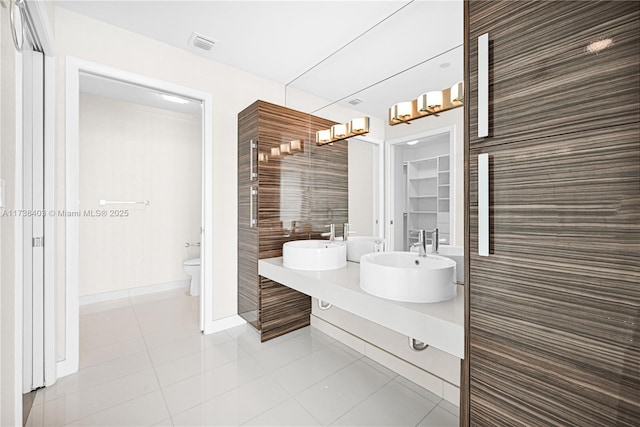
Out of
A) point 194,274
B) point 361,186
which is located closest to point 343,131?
point 361,186

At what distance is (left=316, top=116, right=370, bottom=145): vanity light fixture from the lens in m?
2.09

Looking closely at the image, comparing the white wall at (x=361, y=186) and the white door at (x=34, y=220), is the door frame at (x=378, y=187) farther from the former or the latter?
the white door at (x=34, y=220)

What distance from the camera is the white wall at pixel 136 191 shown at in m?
3.29

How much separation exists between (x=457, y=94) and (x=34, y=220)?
2587 millimetres

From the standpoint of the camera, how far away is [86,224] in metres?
3.28

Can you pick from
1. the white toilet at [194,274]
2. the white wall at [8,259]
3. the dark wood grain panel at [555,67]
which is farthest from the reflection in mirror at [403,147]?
the white toilet at [194,274]

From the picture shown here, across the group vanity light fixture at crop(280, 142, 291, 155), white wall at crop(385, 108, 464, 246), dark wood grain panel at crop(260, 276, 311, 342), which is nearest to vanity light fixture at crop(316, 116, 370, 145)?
vanity light fixture at crop(280, 142, 291, 155)

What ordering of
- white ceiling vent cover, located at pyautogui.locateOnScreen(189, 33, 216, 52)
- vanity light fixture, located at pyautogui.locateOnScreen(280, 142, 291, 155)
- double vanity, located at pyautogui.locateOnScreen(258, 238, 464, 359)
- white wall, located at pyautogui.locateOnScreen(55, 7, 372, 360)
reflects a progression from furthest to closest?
vanity light fixture, located at pyautogui.locateOnScreen(280, 142, 291, 155) < white ceiling vent cover, located at pyautogui.locateOnScreen(189, 33, 216, 52) < white wall, located at pyautogui.locateOnScreen(55, 7, 372, 360) < double vanity, located at pyautogui.locateOnScreen(258, 238, 464, 359)

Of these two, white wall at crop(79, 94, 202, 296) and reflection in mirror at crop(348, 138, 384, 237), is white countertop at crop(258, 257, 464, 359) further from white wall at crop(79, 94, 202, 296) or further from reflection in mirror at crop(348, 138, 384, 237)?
white wall at crop(79, 94, 202, 296)

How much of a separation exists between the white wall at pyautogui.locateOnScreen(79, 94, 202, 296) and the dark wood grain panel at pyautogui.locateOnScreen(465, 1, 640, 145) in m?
3.88

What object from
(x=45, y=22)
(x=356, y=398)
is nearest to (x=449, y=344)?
(x=356, y=398)

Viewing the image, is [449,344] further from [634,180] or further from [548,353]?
[634,180]

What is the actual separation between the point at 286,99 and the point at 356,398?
2.69 metres

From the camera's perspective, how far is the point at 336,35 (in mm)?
2152
